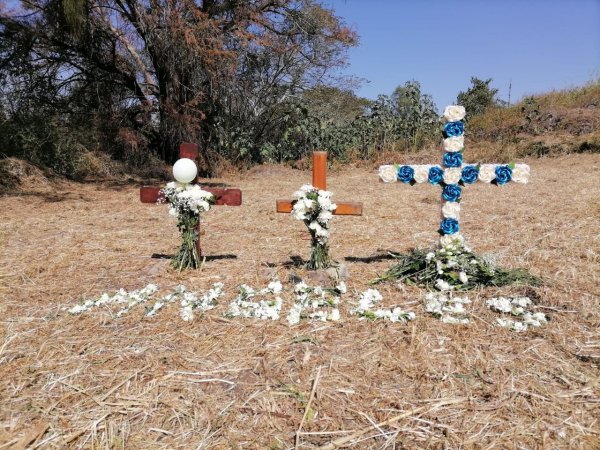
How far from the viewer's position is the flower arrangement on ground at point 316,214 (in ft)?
12.0

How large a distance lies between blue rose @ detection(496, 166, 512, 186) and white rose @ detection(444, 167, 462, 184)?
0.36m

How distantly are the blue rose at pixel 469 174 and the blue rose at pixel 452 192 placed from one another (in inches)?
3.3

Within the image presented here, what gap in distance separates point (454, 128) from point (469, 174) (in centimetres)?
44

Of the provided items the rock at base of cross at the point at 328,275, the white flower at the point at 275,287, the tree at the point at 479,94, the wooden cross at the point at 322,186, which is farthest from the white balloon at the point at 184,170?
the tree at the point at 479,94

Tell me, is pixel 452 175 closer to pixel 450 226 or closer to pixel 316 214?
pixel 450 226

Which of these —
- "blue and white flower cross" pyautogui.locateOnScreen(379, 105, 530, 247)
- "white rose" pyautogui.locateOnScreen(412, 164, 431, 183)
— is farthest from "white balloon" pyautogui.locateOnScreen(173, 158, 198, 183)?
"white rose" pyautogui.locateOnScreen(412, 164, 431, 183)

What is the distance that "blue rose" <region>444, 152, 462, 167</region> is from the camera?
12.4 ft

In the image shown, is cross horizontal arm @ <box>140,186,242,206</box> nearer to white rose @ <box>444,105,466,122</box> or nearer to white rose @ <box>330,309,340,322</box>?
white rose @ <box>330,309,340,322</box>

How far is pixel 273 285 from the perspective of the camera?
11.4 feet

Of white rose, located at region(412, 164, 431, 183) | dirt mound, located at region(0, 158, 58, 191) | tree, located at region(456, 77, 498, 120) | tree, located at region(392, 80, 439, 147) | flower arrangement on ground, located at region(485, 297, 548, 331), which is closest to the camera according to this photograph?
flower arrangement on ground, located at region(485, 297, 548, 331)

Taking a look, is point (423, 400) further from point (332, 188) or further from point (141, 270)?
point (332, 188)

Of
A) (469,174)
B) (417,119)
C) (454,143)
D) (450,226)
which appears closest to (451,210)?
(450,226)

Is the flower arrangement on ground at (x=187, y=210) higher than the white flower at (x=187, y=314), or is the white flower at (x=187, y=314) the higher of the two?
the flower arrangement on ground at (x=187, y=210)

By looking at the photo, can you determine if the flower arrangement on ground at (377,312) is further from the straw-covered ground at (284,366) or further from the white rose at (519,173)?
the white rose at (519,173)
